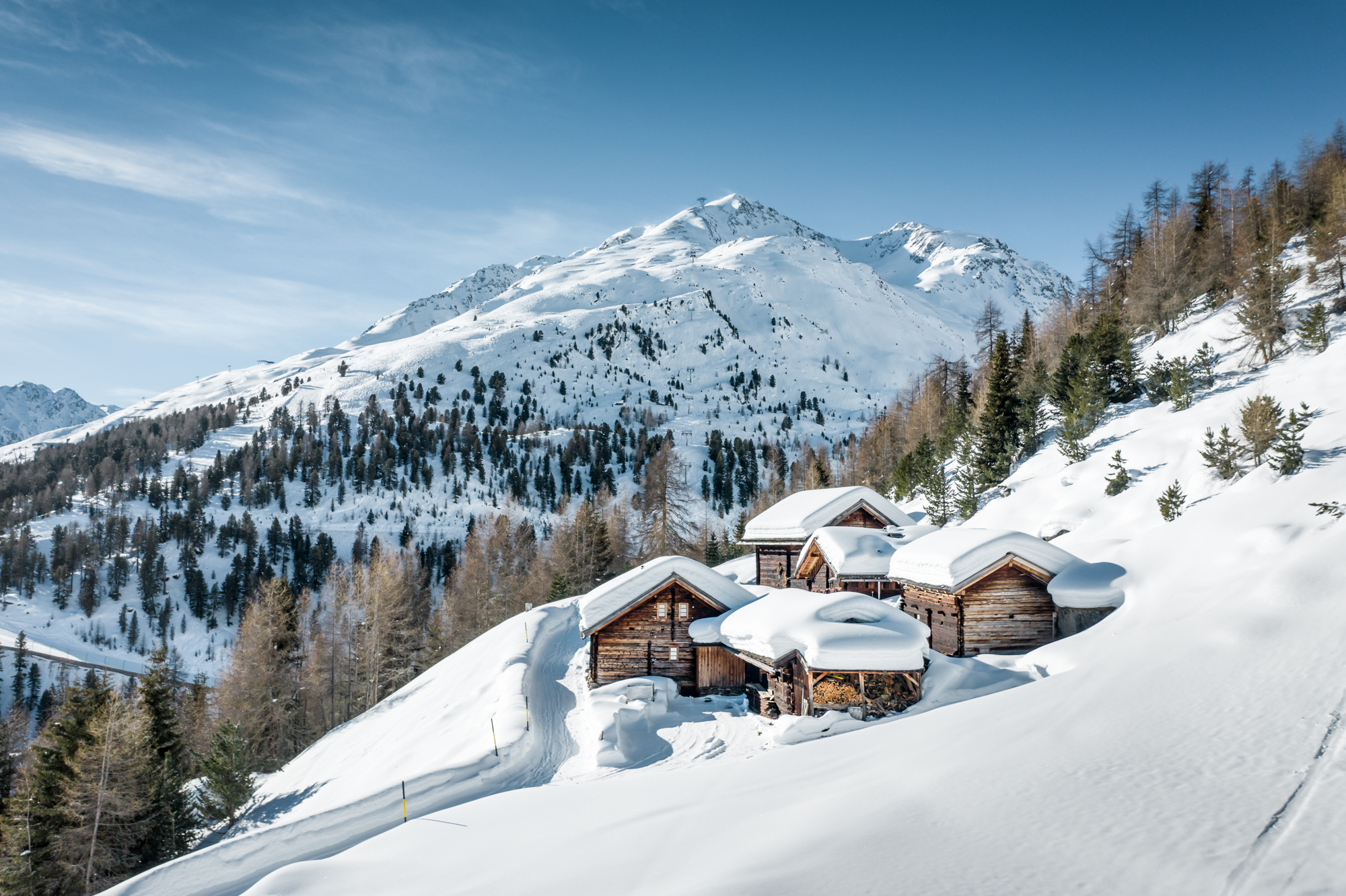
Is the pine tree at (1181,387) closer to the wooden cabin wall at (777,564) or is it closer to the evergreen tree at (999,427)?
the evergreen tree at (999,427)

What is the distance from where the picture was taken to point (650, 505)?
60750 millimetres

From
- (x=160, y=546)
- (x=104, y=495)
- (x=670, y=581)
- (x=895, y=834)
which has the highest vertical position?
(x=104, y=495)

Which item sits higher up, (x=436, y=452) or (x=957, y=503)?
(x=436, y=452)

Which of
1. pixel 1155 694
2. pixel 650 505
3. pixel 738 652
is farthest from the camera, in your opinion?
pixel 650 505

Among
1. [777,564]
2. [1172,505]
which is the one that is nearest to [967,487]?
[777,564]

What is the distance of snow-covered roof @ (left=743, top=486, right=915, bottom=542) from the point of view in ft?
116

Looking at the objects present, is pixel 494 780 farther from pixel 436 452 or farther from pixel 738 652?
pixel 436 452

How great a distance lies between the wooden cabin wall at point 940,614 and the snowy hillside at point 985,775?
6.00 feet

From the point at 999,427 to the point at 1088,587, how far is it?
76.6ft

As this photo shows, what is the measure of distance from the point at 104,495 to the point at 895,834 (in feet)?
588

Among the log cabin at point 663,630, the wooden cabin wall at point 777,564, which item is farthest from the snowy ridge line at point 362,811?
the wooden cabin wall at point 777,564

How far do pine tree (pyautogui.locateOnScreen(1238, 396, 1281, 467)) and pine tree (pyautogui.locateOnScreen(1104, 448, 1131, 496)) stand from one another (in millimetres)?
5092

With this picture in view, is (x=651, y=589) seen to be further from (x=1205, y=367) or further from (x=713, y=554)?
(x=713, y=554)

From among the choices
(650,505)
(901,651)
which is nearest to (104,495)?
(650,505)
